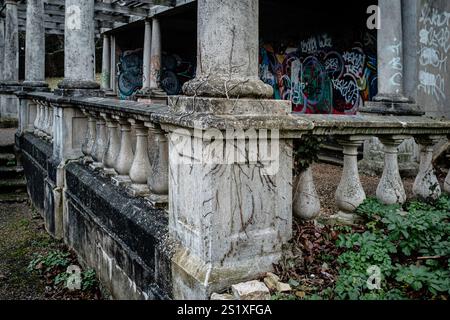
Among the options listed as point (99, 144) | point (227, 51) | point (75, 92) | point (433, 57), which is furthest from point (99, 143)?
point (433, 57)

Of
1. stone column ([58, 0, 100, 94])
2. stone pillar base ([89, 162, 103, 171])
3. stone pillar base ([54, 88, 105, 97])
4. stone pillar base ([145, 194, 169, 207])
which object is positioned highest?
stone column ([58, 0, 100, 94])

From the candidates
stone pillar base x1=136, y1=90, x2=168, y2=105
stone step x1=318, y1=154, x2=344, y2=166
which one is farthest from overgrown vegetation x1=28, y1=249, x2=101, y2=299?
stone pillar base x1=136, y1=90, x2=168, y2=105

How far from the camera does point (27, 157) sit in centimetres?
712

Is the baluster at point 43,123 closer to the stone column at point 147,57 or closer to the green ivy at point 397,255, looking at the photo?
the green ivy at point 397,255

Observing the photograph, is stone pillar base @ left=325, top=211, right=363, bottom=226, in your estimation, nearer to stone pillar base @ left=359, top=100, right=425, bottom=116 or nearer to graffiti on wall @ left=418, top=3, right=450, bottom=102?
stone pillar base @ left=359, top=100, right=425, bottom=116

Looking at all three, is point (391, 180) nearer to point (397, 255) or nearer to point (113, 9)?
point (397, 255)

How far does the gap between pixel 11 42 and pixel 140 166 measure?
10747 millimetres

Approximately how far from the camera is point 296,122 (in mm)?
2225

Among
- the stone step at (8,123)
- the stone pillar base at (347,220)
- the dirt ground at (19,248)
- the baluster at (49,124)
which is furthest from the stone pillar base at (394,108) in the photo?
the stone step at (8,123)

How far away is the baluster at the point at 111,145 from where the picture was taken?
3.87m

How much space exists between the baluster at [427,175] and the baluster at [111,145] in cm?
265

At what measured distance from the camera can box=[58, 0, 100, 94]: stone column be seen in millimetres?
5020

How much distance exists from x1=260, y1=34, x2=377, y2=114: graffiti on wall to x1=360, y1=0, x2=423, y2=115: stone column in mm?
2697

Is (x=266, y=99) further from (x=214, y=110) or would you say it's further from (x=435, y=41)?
(x=435, y=41)
